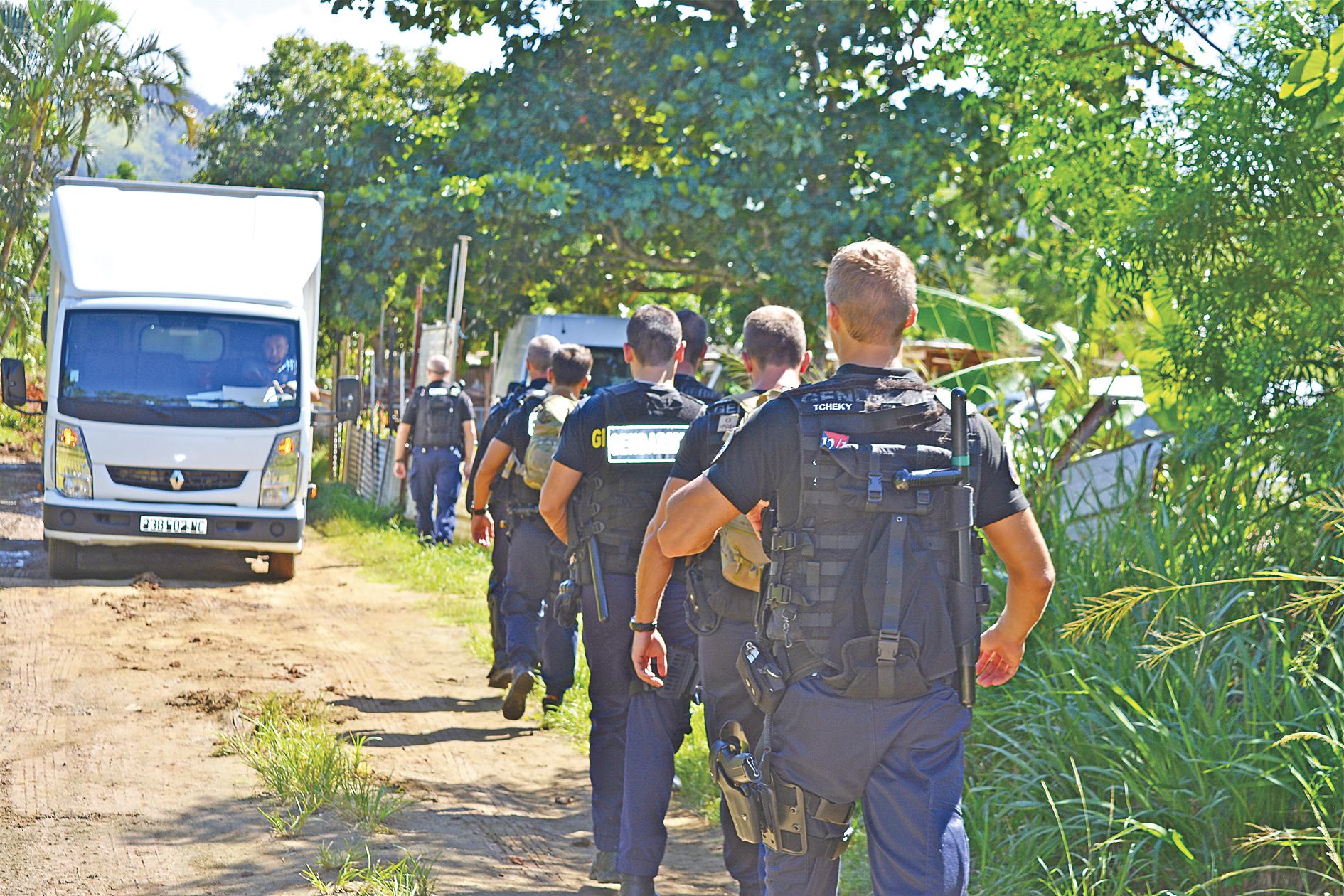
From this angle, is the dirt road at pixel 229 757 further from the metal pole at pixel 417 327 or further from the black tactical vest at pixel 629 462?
the metal pole at pixel 417 327

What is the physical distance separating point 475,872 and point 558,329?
10.8m

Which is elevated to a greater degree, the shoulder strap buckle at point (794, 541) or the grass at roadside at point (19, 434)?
the shoulder strap buckle at point (794, 541)

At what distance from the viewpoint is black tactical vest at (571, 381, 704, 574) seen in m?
4.95

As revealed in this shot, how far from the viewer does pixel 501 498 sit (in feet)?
25.6

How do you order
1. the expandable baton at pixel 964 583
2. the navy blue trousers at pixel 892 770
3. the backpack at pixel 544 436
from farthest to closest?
the backpack at pixel 544 436 < the expandable baton at pixel 964 583 < the navy blue trousers at pixel 892 770

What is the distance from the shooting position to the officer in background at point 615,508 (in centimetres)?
495

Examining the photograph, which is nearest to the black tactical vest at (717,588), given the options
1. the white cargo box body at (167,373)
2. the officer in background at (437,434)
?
the white cargo box body at (167,373)

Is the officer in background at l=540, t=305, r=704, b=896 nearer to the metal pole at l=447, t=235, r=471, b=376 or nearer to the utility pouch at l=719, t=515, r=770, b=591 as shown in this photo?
the utility pouch at l=719, t=515, r=770, b=591

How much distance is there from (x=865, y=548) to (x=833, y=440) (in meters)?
0.26

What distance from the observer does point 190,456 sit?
11.5 metres

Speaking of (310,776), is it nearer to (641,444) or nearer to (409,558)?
(641,444)

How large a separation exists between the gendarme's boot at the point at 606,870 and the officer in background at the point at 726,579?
0.63m

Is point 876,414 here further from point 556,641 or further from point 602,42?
point 602,42

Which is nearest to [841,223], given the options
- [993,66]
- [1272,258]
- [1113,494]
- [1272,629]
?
[993,66]
